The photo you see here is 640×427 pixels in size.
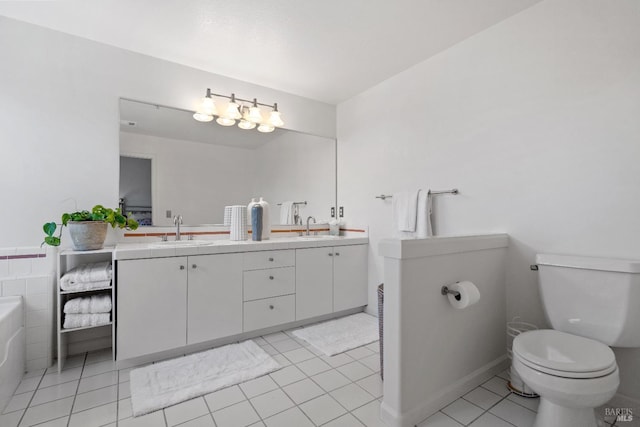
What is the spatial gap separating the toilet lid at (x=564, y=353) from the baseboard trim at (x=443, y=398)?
0.45 meters

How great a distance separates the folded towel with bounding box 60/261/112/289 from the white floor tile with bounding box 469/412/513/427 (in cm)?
225

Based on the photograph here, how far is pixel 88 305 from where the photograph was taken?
1.87 m

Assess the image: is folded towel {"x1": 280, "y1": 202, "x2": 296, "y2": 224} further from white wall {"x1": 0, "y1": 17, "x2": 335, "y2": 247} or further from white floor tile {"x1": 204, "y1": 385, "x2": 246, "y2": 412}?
white floor tile {"x1": 204, "y1": 385, "x2": 246, "y2": 412}

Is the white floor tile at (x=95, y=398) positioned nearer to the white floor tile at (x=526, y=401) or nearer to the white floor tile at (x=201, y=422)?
the white floor tile at (x=201, y=422)

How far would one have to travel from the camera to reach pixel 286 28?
206cm

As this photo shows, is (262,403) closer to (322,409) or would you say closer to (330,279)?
(322,409)

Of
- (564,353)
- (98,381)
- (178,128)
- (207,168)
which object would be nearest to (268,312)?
(98,381)

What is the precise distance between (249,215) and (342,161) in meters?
1.25

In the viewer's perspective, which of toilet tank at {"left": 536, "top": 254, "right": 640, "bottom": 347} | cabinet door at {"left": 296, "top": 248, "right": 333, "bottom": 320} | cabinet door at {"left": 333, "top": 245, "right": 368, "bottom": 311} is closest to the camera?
toilet tank at {"left": 536, "top": 254, "right": 640, "bottom": 347}

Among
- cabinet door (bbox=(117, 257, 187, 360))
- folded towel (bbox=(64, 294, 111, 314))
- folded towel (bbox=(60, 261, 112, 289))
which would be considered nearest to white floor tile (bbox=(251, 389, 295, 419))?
cabinet door (bbox=(117, 257, 187, 360))

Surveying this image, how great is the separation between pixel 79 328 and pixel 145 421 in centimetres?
82

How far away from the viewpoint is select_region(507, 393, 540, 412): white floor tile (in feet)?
5.09

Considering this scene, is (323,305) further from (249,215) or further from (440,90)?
(440,90)

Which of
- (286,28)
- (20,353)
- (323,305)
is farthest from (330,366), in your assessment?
(286,28)
